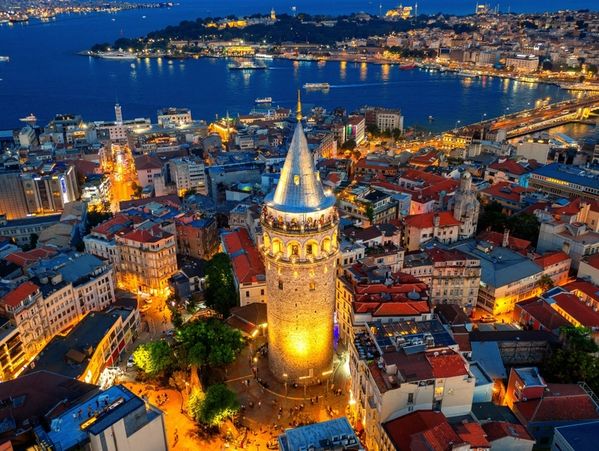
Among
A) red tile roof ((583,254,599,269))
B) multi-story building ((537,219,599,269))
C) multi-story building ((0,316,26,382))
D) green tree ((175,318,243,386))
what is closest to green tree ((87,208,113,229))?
multi-story building ((0,316,26,382))

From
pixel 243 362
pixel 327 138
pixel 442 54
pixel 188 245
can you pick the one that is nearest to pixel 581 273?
pixel 243 362

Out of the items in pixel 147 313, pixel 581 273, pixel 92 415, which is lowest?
pixel 147 313

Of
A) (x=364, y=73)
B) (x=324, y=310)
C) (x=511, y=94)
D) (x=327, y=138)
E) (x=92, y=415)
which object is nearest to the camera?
(x=92, y=415)

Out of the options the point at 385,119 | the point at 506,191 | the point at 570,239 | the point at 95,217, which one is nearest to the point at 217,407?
the point at 570,239

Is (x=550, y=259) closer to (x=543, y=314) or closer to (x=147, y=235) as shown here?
(x=543, y=314)

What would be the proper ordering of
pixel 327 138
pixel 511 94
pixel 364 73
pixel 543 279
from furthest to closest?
pixel 364 73
pixel 511 94
pixel 327 138
pixel 543 279

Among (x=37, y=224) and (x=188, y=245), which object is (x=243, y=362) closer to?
(x=188, y=245)

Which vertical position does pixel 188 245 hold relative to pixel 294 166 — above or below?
below

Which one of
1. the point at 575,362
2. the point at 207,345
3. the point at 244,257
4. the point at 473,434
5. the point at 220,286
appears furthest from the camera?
the point at 244,257
